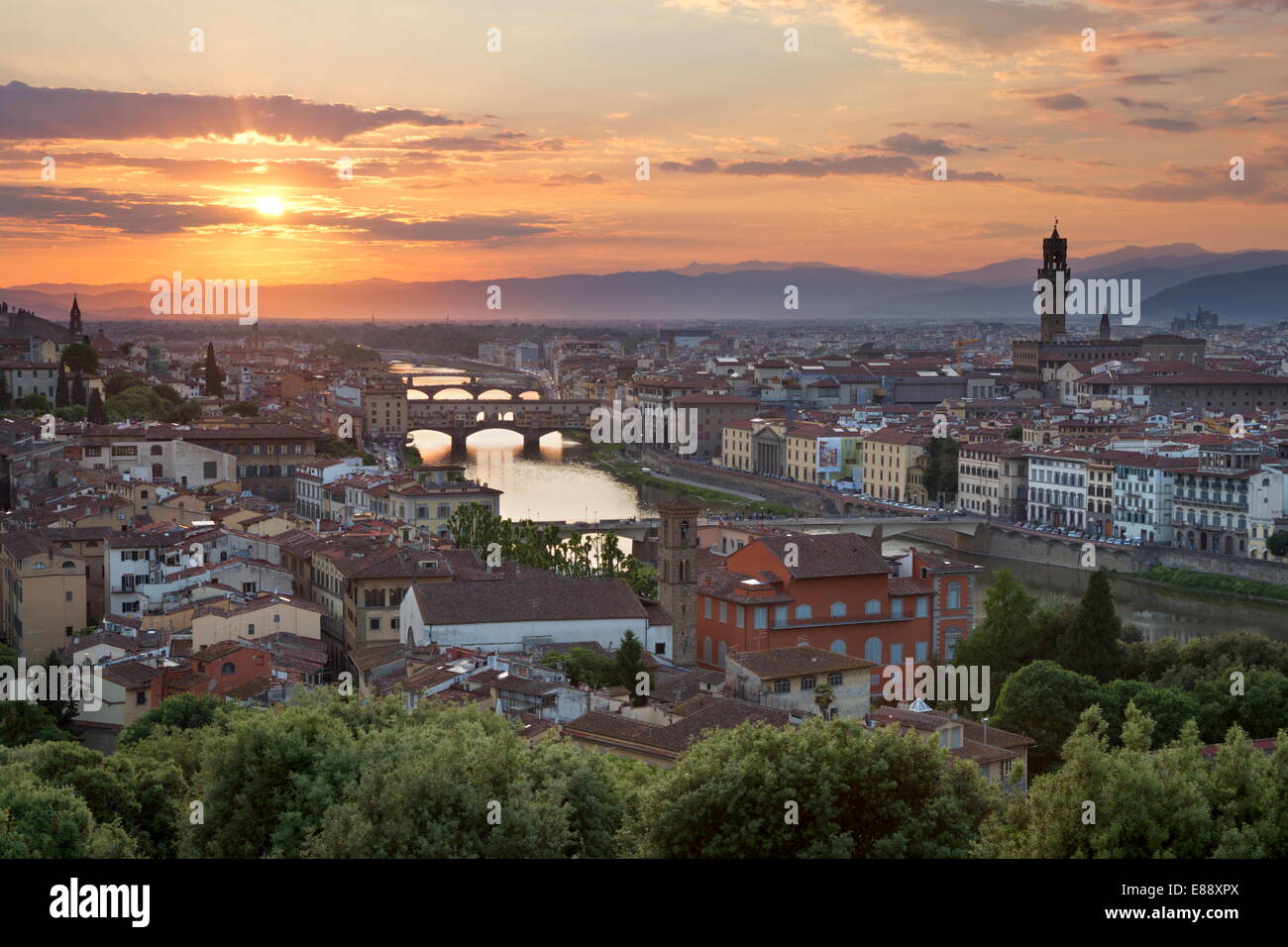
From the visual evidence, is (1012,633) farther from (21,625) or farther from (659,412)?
(659,412)

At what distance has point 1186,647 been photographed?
10.6m

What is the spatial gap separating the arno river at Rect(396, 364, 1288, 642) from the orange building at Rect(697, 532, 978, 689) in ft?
13.2

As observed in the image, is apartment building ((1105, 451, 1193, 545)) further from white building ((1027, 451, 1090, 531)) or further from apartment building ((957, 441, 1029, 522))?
apartment building ((957, 441, 1029, 522))

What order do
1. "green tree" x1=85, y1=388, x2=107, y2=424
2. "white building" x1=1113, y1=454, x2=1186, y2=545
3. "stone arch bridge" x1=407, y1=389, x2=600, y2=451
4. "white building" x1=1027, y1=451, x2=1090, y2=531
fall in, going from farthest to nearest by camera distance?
"stone arch bridge" x1=407, y1=389, x2=600, y2=451, "white building" x1=1027, y1=451, x2=1090, y2=531, "green tree" x1=85, y1=388, x2=107, y2=424, "white building" x1=1113, y1=454, x2=1186, y2=545

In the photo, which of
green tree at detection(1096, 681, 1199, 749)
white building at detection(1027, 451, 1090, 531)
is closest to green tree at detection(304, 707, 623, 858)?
green tree at detection(1096, 681, 1199, 749)

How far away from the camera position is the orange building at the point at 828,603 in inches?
439

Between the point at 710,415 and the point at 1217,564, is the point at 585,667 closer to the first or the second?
the point at 1217,564

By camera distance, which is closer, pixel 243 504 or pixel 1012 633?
pixel 1012 633

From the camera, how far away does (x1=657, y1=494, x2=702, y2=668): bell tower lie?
11016 millimetres

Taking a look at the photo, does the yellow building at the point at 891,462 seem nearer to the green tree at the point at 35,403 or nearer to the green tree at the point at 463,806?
the green tree at the point at 35,403

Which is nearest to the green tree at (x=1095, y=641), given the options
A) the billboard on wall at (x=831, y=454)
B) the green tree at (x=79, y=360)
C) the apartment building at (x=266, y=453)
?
the apartment building at (x=266, y=453)

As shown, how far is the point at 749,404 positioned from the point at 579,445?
5.57m

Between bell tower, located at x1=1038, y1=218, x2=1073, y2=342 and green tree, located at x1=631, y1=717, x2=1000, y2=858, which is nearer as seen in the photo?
green tree, located at x1=631, y1=717, x2=1000, y2=858
